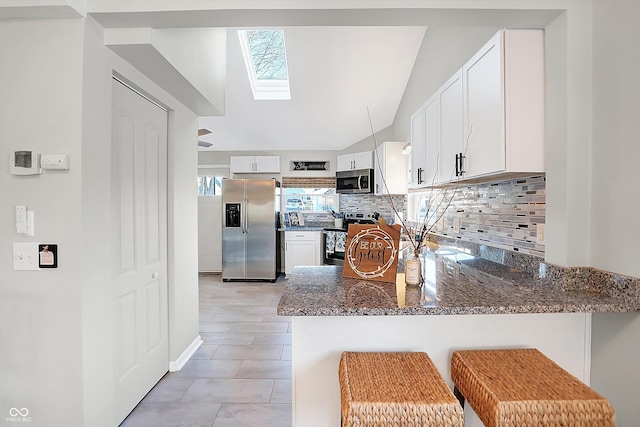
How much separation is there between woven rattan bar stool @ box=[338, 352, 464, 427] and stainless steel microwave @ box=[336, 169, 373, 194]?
3826 mm

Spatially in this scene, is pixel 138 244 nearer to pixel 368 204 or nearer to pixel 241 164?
pixel 241 164

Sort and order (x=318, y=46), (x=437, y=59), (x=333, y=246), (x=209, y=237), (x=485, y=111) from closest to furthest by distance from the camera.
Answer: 1. (x=485, y=111)
2. (x=437, y=59)
3. (x=318, y=46)
4. (x=333, y=246)
5. (x=209, y=237)

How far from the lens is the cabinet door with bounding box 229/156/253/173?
5.61 metres

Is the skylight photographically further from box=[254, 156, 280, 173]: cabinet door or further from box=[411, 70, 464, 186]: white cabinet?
box=[411, 70, 464, 186]: white cabinet

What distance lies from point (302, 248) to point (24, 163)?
409cm

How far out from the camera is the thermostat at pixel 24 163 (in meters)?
1.47

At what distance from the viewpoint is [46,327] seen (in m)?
1.50

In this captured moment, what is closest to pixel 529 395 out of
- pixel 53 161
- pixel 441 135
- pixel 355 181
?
pixel 441 135

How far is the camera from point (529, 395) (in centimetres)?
102

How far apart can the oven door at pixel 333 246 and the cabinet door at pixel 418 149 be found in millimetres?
2316

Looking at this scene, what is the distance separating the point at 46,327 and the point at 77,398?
1.19 ft

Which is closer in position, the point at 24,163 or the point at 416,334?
the point at 416,334

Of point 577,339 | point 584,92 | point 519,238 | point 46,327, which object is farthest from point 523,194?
point 46,327

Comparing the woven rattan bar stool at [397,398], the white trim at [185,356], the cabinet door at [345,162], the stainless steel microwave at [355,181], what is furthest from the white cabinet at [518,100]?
the cabinet door at [345,162]
